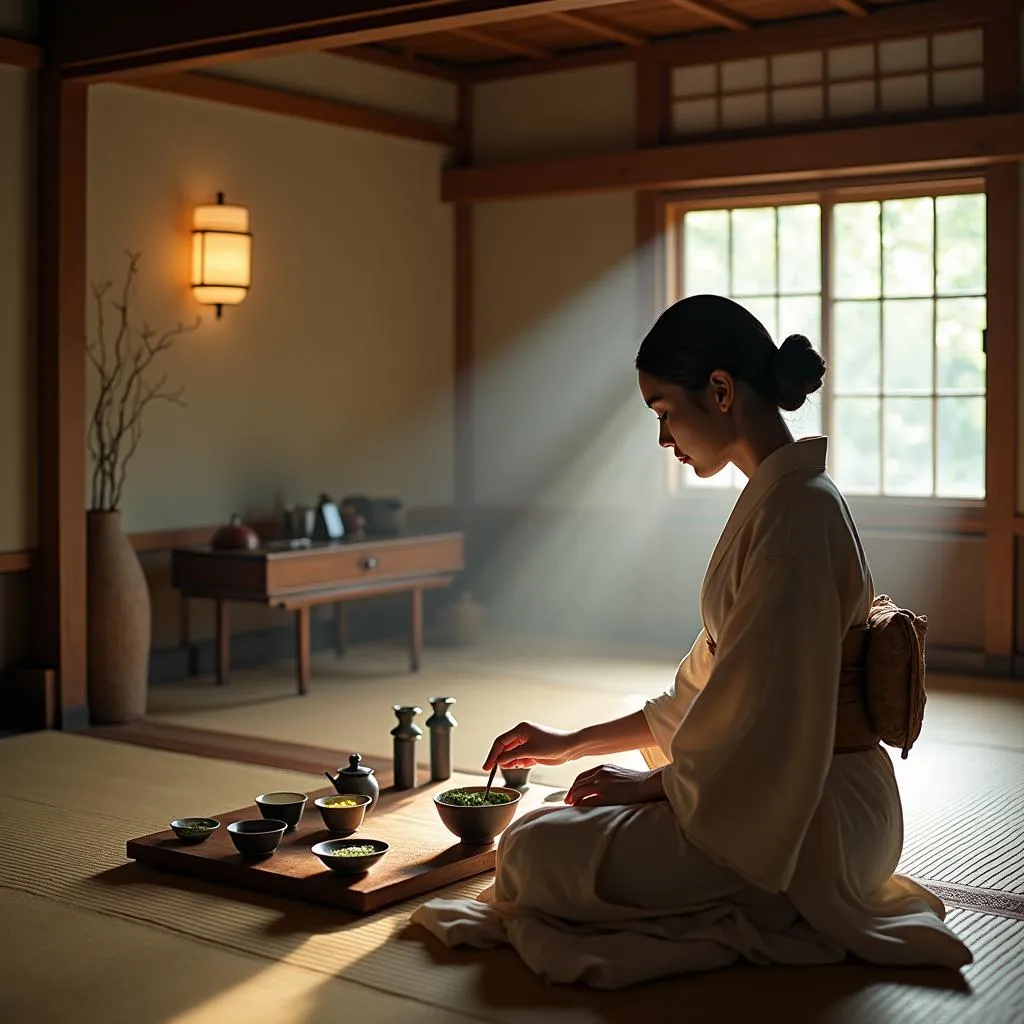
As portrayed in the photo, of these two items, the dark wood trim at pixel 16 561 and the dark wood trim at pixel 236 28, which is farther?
the dark wood trim at pixel 16 561

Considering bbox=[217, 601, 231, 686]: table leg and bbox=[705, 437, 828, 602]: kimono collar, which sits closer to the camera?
bbox=[705, 437, 828, 602]: kimono collar

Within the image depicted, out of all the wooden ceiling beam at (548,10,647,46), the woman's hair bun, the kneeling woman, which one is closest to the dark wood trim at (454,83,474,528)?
the wooden ceiling beam at (548,10,647,46)

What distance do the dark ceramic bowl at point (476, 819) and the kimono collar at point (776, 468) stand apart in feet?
2.98

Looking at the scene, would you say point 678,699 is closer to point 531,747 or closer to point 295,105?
point 531,747

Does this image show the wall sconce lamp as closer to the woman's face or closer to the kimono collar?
the woman's face

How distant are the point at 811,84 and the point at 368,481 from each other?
2612mm

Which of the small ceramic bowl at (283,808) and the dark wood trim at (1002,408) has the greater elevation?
the dark wood trim at (1002,408)

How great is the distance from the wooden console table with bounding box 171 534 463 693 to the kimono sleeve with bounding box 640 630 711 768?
2791 mm

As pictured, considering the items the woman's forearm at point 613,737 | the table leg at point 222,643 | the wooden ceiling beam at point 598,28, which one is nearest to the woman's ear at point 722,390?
the woman's forearm at point 613,737

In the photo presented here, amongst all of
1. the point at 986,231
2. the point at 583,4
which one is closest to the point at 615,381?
the point at 986,231

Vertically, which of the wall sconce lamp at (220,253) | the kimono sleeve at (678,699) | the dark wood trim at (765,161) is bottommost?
the kimono sleeve at (678,699)

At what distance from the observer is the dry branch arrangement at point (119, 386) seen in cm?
552

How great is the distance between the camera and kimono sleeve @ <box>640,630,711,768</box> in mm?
2912

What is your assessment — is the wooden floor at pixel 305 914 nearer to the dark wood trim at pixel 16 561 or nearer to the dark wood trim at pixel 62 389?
the dark wood trim at pixel 62 389
